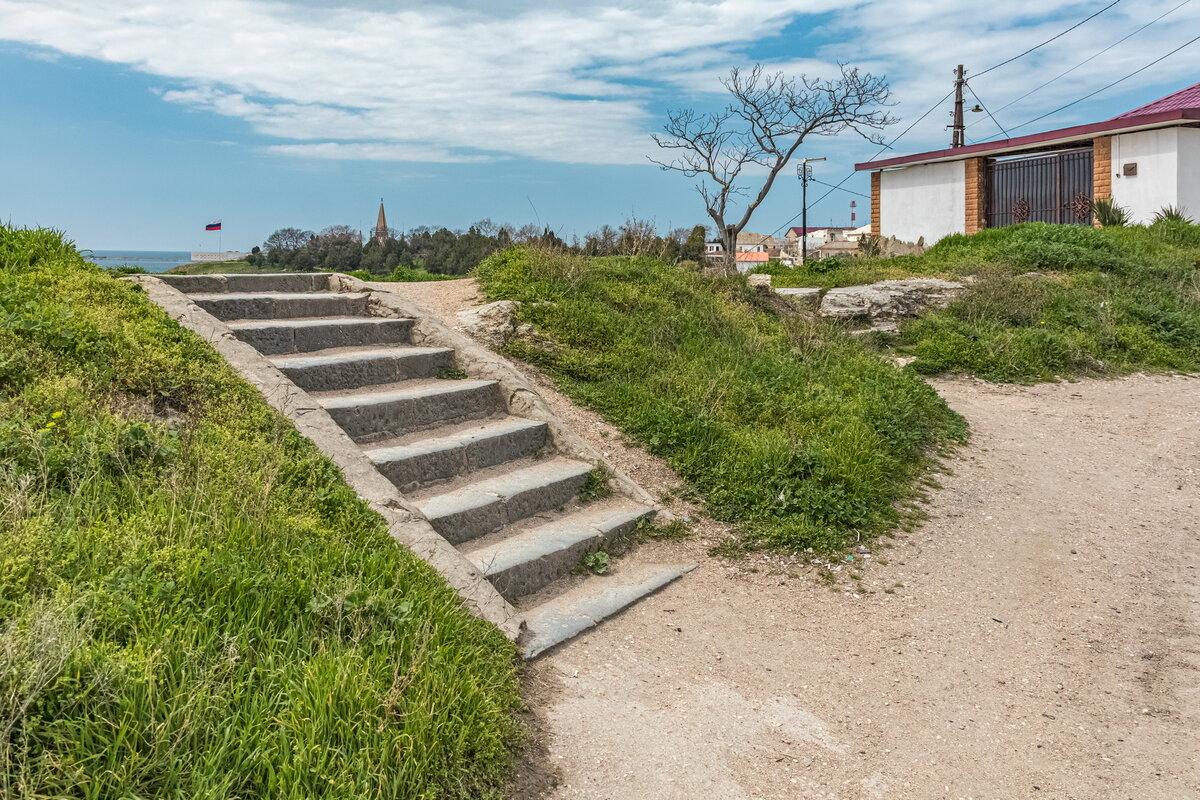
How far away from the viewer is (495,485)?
17.0ft

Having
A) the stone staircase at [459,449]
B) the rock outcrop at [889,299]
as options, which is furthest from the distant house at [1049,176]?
the stone staircase at [459,449]

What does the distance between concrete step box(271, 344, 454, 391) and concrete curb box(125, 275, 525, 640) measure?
297 millimetres

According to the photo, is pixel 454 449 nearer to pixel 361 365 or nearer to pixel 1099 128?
pixel 361 365

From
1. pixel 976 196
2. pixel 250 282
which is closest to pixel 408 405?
pixel 250 282

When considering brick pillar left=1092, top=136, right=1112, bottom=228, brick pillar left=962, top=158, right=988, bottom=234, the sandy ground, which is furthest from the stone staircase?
brick pillar left=962, top=158, right=988, bottom=234

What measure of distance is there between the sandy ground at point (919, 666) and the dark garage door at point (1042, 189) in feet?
45.3

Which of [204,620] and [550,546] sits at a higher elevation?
[204,620]

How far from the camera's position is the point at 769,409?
665 centimetres

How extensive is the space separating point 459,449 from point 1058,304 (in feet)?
28.7

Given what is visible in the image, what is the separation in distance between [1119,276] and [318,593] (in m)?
12.5

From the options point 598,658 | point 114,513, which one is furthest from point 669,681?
point 114,513

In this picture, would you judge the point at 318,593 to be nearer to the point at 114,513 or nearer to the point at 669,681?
the point at 114,513

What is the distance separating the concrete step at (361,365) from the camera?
5.70 meters

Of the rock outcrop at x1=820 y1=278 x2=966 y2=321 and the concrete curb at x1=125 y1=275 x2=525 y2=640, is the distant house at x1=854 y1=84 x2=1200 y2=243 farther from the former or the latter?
the concrete curb at x1=125 y1=275 x2=525 y2=640
